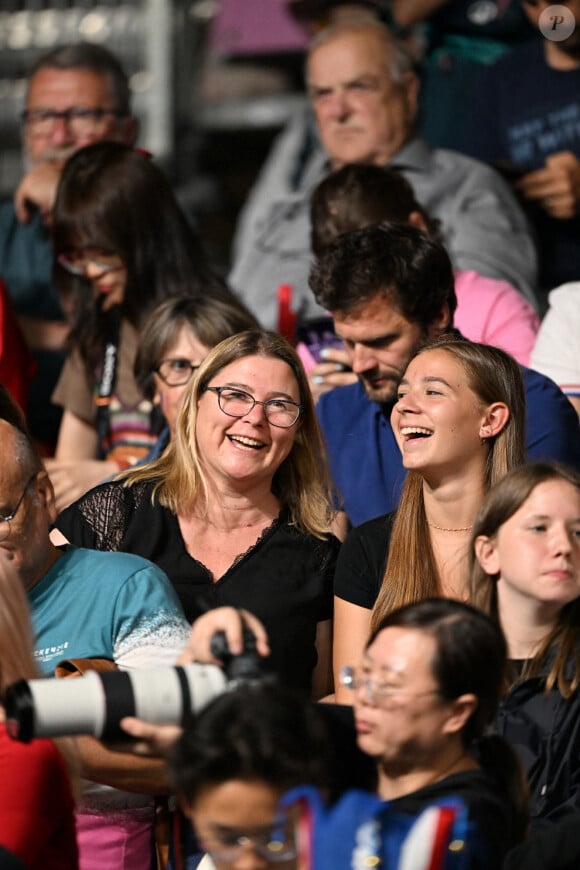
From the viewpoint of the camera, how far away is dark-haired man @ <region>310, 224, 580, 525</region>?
14.2 feet

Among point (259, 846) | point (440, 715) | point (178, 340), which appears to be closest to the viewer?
point (259, 846)

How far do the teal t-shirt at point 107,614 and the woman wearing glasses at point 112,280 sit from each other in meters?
1.43

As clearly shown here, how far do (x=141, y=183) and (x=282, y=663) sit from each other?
1.91m

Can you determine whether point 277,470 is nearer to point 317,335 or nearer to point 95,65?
point 317,335

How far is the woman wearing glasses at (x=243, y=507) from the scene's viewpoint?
4.04 meters

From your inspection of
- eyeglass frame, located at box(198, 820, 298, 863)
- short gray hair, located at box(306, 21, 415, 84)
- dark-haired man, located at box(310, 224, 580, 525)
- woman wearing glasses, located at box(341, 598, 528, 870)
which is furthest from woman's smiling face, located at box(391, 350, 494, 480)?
short gray hair, located at box(306, 21, 415, 84)

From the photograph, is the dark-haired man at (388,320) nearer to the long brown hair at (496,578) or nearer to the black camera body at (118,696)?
the long brown hair at (496,578)

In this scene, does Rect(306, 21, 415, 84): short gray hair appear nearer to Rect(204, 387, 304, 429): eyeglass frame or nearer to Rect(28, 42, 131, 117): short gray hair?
Rect(28, 42, 131, 117): short gray hair

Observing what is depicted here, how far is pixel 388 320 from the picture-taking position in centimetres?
438

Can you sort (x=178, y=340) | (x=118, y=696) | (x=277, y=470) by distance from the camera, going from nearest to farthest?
(x=118, y=696), (x=277, y=470), (x=178, y=340)

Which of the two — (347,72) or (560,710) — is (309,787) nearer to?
(560,710)

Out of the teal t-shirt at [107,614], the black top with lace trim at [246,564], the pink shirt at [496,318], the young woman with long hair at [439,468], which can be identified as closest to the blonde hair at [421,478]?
the young woman with long hair at [439,468]

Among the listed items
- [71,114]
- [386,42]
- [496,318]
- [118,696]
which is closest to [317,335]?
[496,318]

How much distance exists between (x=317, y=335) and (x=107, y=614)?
170 cm
